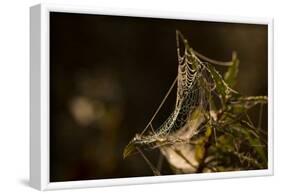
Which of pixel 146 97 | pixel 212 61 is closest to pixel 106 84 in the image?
pixel 146 97

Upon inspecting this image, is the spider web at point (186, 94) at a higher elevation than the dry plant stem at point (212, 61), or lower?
lower

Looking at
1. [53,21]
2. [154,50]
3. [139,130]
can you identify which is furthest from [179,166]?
[53,21]

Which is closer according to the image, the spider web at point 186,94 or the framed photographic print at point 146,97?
the framed photographic print at point 146,97

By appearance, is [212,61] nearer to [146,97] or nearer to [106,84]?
[146,97]

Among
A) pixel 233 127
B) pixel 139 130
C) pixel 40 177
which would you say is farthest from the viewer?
pixel 233 127

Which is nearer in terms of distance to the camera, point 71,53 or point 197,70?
point 71,53

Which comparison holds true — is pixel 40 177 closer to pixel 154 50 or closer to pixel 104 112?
pixel 104 112
